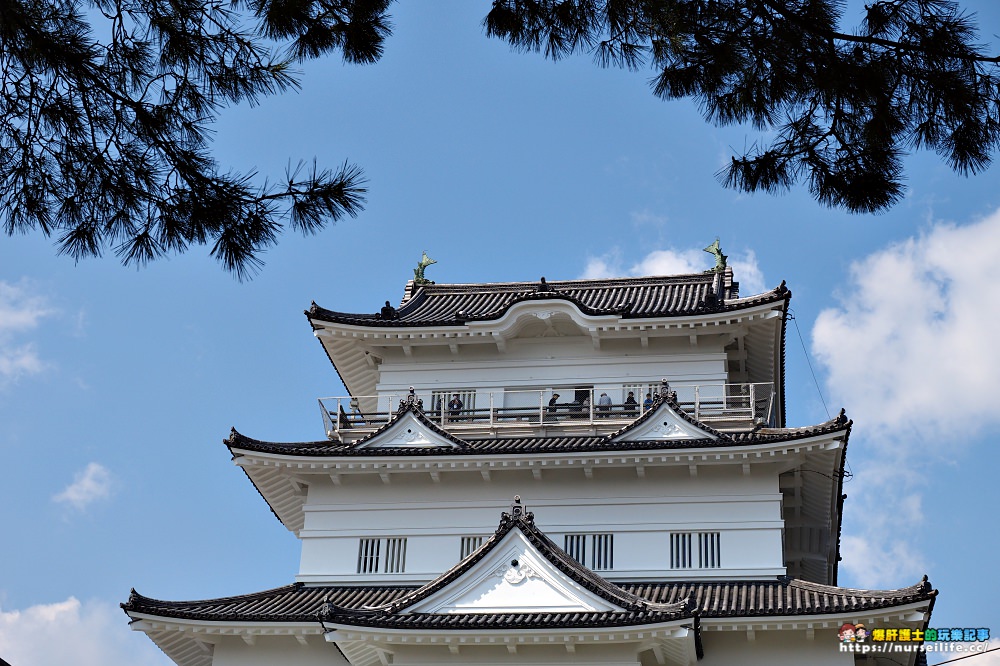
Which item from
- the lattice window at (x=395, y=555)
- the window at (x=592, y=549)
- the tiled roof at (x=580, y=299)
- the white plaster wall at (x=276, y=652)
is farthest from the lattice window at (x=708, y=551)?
the white plaster wall at (x=276, y=652)

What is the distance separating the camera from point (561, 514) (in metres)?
21.5

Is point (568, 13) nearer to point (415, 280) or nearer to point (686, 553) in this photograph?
point (686, 553)

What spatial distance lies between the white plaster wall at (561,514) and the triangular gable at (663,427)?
645 mm

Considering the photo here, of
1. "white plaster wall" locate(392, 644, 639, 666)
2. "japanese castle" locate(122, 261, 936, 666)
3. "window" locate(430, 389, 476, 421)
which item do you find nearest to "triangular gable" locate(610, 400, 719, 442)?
"japanese castle" locate(122, 261, 936, 666)

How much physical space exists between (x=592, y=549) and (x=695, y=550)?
1858 mm

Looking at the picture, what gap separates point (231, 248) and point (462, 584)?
1092cm

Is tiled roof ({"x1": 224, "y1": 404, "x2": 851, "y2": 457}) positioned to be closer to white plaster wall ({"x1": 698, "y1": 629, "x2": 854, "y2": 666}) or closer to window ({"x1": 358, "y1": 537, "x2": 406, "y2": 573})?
window ({"x1": 358, "y1": 537, "x2": 406, "y2": 573})

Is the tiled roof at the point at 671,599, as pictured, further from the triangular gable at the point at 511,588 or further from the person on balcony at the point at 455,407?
the person on balcony at the point at 455,407

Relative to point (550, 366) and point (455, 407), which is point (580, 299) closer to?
point (550, 366)

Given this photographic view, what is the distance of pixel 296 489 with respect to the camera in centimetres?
2302

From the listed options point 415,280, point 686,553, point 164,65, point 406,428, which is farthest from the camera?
point 415,280

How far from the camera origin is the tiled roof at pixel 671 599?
1798 centimetres

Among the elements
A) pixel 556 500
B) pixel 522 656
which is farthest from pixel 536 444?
pixel 522 656

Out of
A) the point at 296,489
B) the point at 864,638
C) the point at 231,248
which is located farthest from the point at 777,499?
the point at 231,248
